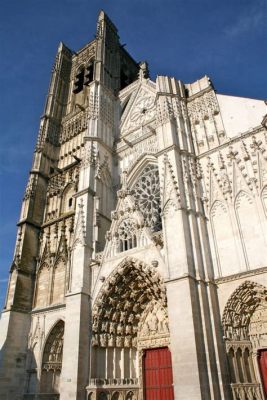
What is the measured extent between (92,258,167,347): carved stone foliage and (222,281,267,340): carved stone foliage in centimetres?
209

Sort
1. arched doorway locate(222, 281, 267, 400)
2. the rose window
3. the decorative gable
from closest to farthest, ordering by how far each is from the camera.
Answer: arched doorway locate(222, 281, 267, 400)
the decorative gable
the rose window

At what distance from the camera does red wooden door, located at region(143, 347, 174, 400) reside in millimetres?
8969

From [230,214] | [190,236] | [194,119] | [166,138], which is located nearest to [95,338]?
[190,236]

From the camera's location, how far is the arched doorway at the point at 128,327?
368 inches

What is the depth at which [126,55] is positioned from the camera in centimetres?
2350

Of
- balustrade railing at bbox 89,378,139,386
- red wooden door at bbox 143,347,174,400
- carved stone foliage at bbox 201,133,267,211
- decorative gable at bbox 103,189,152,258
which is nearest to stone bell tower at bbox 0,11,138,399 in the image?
balustrade railing at bbox 89,378,139,386

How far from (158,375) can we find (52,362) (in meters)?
4.02

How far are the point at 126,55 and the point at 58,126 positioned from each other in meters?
8.61

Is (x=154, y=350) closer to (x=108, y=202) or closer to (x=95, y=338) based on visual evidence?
(x=95, y=338)

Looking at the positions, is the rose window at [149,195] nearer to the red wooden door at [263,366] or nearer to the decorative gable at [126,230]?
the decorative gable at [126,230]

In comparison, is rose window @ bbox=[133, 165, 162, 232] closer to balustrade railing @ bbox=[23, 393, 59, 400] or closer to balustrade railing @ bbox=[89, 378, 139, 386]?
balustrade railing @ bbox=[89, 378, 139, 386]

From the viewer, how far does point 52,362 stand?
36.8ft

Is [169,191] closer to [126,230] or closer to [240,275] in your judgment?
[126,230]

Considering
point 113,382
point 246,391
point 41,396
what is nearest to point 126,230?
point 113,382
